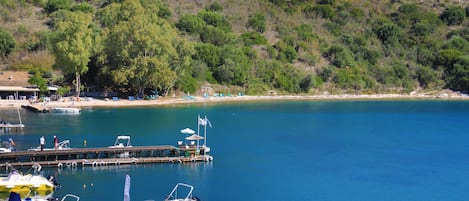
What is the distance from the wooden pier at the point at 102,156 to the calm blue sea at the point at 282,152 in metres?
1.01

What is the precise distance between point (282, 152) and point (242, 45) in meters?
73.7

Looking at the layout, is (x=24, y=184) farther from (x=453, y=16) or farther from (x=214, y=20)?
(x=453, y=16)

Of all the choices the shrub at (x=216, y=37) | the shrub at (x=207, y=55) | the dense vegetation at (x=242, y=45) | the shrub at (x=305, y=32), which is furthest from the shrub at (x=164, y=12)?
the shrub at (x=305, y=32)

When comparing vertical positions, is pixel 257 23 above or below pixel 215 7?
below

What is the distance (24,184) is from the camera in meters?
37.3

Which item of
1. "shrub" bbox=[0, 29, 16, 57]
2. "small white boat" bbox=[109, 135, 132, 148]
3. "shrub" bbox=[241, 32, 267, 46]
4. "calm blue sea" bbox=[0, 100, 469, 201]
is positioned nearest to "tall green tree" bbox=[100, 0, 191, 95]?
"calm blue sea" bbox=[0, 100, 469, 201]

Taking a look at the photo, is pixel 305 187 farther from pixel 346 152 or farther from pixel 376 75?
pixel 376 75

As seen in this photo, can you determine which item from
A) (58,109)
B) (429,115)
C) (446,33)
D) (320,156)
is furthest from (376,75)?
(320,156)

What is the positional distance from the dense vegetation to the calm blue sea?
1009cm

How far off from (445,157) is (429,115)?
37253 millimetres

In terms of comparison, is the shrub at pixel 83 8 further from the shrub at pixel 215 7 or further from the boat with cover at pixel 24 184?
the boat with cover at pixel 24 184

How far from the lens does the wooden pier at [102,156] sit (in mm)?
44625

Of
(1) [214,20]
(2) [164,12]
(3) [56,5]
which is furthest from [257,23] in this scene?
(3) [56,5]

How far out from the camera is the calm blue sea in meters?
40.1
